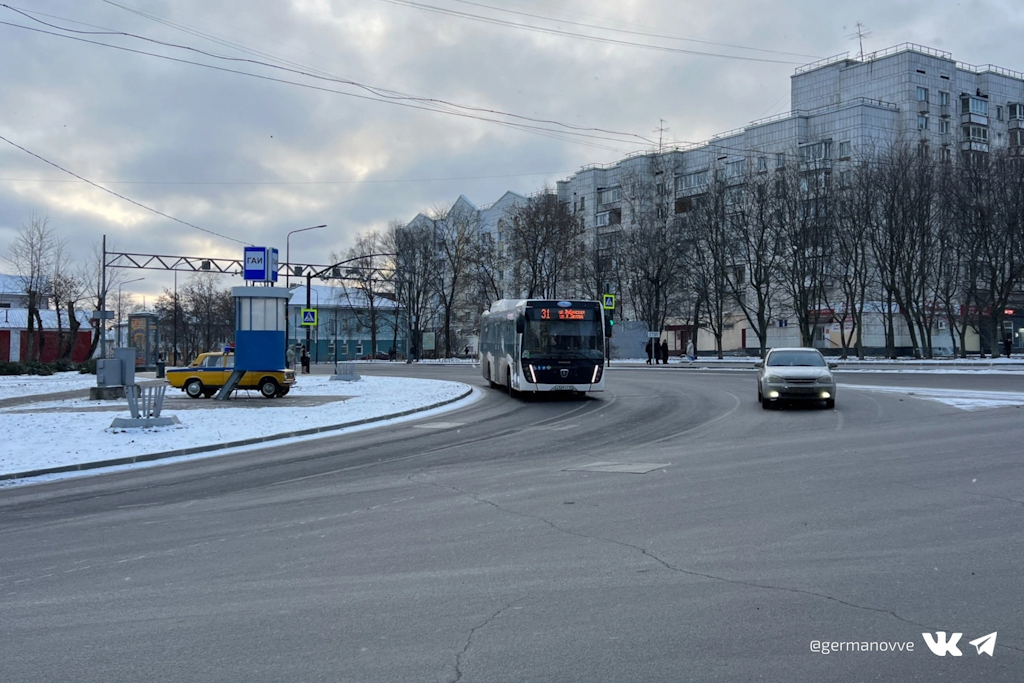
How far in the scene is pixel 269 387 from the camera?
2853cm

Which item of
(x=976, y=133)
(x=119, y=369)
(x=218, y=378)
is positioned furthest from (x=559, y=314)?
(x=976, y=133)

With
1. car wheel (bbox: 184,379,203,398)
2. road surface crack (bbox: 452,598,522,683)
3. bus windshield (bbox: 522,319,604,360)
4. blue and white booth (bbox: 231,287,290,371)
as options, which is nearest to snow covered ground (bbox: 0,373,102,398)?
car wheel (bbox: 184,379,203,398)

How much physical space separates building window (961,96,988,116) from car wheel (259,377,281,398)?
7520 cm

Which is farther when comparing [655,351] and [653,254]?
[653,254]

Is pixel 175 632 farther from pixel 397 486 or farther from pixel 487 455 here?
pixel 487 455

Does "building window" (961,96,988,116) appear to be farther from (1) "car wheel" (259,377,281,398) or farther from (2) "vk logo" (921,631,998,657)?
(2) "vk logo" (921,631,998,657)

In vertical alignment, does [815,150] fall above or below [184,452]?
above

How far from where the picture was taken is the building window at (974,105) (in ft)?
262

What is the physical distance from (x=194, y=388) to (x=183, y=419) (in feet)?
32.8

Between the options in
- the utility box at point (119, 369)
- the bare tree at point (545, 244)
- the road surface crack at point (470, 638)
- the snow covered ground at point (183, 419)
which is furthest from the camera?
the bare tree at point (545, 244)

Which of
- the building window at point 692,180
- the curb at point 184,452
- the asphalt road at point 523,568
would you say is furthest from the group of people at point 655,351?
the asphalt road at point 523,568

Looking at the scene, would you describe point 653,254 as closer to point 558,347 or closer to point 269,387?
point 558,347

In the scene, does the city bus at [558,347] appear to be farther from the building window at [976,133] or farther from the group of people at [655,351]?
the building window at [976,133]

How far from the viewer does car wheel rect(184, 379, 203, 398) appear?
2998 centimetres
